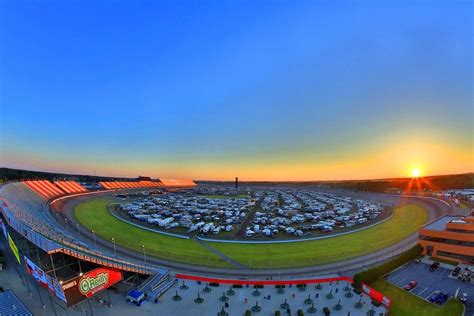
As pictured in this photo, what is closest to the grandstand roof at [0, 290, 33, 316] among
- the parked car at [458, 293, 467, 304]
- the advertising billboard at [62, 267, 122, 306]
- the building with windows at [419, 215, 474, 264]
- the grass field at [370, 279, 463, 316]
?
the advertising billboard at [62, 267, 122, 306]

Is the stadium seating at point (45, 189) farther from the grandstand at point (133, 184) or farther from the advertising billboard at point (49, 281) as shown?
the advertising billboard at point (49, 281)

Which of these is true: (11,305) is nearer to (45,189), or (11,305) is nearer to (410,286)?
(410,286)

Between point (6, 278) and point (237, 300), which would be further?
point (6, 278)

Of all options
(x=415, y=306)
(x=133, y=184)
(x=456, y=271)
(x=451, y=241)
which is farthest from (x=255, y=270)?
(x=133, y=184)

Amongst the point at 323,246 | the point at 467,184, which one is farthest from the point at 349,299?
the point at 467,184

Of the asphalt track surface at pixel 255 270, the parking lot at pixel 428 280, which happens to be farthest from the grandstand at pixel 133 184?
the parking lot at pixel 428 280

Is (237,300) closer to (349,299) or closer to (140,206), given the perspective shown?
(349,299)

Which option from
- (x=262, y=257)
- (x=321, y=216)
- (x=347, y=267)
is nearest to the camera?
(x=347, y=267)
